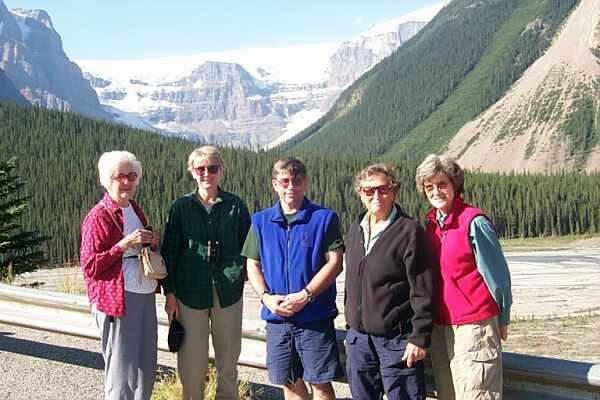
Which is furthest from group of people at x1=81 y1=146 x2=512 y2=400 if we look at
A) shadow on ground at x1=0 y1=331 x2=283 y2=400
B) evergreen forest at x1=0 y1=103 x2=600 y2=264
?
evergreen forest at x1=0 y1=103 x2=600 y2=264

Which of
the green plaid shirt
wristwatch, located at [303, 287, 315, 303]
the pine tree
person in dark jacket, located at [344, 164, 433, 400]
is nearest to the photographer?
person in dark jacket, located at [344, 164, 433, 400]

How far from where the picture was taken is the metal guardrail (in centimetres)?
510

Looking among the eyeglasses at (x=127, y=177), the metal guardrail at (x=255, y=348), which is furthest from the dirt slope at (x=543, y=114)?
the eyeglasses at (x=127, y=177)

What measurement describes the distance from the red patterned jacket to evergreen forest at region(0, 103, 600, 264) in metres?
68.3

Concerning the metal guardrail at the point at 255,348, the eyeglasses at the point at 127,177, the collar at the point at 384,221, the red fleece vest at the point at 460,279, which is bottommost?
the metal guardrail at the point at 255,348

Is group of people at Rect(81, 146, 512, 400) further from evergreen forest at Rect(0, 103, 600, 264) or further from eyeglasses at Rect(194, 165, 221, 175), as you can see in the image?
evergreen forest at Rect(0, 103, 600, 264)

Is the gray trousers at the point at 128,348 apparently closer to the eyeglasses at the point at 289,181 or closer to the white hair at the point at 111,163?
the white hair at the point at 111,163

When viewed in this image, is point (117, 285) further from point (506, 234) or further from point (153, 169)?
point (153, 169)

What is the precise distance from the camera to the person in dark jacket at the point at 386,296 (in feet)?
17.6

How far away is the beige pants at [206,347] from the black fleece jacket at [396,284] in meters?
1.31

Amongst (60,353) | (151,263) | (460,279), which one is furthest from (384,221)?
(60,353)

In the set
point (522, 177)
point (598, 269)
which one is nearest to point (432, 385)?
point (598, 269)

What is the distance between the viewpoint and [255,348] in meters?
6.85

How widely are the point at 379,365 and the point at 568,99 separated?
173 meters
